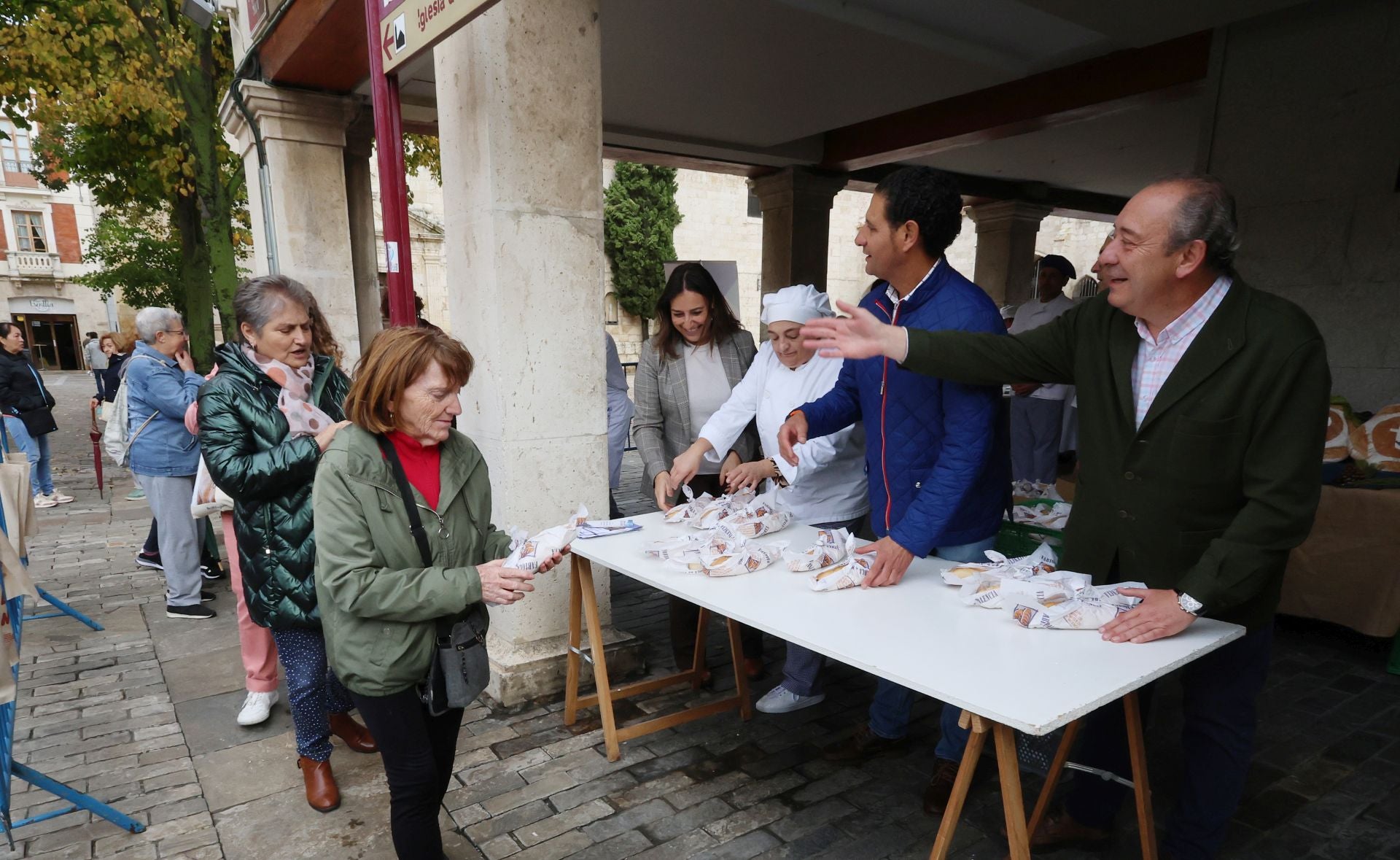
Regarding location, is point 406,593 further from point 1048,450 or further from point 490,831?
point 1048,450

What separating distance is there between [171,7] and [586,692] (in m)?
9.72

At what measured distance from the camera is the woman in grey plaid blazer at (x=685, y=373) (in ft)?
11.6

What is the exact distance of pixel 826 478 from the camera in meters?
3.19

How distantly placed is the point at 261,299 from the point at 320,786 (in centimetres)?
182

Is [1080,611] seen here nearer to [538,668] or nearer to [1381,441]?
[538,668]

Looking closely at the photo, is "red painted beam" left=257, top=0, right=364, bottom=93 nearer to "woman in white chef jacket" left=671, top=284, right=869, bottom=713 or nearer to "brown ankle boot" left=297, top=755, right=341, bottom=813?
"woman in white chef jacket" left=671, top=284, right=869, bottom=713

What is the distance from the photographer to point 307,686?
2.75 meters

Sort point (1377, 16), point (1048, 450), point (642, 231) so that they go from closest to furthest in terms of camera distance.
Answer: point (1377, 16) → point (1048, 450) → point (642, 231)

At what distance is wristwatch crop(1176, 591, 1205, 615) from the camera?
1.84m

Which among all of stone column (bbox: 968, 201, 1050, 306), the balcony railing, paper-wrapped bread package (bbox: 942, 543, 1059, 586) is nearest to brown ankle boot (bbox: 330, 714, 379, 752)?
paper-wrapped bread package (bbox: 942, 543, 1059, 586)

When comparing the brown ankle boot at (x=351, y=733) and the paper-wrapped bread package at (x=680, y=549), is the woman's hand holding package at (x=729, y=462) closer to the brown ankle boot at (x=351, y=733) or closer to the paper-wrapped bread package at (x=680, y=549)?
the paper-wrapped bread package at (x=680, y=549)

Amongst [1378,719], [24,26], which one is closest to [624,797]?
[1378,719]

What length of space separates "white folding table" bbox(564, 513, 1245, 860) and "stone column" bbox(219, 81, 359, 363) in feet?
16.6

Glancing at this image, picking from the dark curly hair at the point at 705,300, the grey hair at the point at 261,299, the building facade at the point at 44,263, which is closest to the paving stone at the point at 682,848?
the dark curly hair at the point at 705,300
